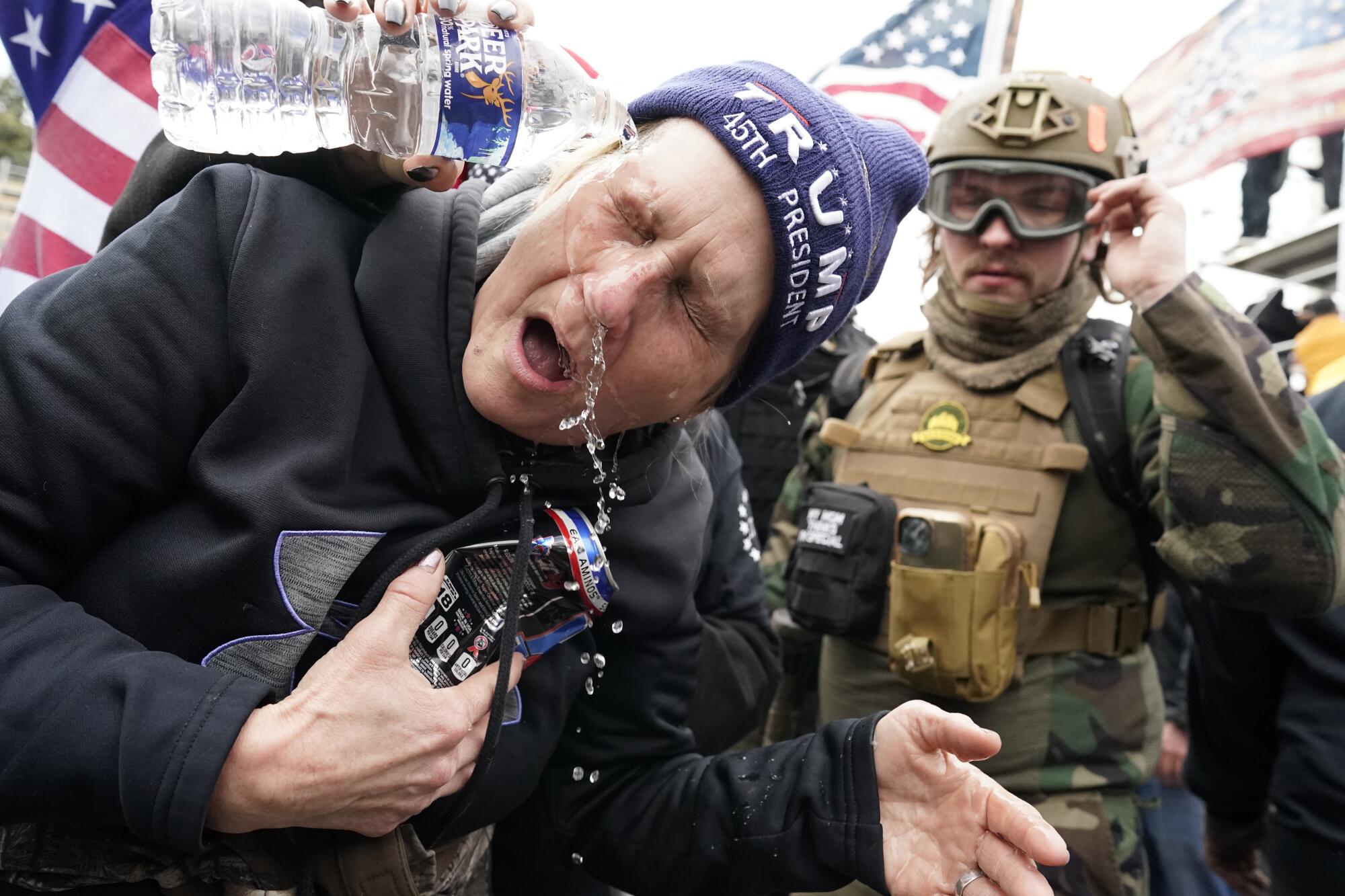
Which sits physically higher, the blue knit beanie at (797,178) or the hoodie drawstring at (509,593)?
the blue knit beanie at (797,178)

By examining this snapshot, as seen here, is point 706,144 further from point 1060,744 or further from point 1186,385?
point 1060,744

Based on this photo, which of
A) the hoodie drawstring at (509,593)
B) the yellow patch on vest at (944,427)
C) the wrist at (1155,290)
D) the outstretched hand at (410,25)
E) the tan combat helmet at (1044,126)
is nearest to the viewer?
the outstretched hand at (410,25)

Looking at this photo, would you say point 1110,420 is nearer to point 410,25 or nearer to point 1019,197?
point 1019,197

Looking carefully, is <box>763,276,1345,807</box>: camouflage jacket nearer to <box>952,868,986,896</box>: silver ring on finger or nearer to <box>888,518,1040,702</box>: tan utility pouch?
<box>888,518,1040,702</box>: tan utility pouch

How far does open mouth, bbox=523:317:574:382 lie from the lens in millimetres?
1530

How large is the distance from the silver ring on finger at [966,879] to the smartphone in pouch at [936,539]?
1.28 m

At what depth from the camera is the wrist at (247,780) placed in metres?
1.20

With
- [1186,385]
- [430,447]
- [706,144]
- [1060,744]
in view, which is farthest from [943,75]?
[430,447]

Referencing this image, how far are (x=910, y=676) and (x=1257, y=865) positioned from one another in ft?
5.96

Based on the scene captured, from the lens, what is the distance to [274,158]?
5.42 feet

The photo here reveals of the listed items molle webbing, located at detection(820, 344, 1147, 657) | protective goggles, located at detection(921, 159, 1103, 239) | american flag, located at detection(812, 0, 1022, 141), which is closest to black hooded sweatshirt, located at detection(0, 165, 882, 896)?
molle webbing, located at detection(820, 344, 1147, 657)

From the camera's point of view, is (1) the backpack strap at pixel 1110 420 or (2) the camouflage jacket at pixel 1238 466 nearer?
(2) the camouflage jacket at pixel 1238 466

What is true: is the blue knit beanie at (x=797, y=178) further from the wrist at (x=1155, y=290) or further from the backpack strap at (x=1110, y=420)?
the backpack strap at (x=1110, y=420)

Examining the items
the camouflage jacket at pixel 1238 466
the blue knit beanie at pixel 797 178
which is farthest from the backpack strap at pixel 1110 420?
the blue knit beanie at pixel 797 178
